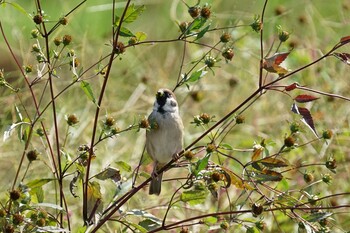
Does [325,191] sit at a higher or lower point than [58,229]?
higher

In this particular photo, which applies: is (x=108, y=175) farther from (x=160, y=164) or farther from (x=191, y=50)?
(x=191, y=50)

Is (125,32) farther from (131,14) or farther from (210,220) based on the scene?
(210,220)

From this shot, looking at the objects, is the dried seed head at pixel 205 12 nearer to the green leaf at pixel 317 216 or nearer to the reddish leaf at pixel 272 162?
the reddish leaf at pixel 272 162

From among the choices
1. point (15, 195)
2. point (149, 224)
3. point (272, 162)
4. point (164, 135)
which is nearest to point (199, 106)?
point (164, 135)

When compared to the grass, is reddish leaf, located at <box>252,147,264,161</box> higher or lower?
lower

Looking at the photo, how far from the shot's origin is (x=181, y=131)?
2551mm

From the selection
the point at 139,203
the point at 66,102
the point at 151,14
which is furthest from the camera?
the point at 151,14

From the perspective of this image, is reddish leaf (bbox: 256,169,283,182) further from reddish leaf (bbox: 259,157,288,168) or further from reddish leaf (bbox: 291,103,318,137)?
reddish leaf (bbox: 291,103,318,137)

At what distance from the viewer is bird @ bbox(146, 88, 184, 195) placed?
2.42m

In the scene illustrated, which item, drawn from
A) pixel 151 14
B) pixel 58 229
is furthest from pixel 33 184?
pixel 151 14

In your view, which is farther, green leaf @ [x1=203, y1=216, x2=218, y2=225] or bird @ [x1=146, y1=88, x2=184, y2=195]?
bird @ [x1=146, y1=88, x2=184, y2=195]

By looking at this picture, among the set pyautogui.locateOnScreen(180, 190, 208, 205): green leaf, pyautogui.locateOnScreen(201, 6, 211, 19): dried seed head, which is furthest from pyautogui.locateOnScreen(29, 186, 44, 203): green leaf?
pyautogui.locateOnScreen(201, 6, 211, 19): dried seed head

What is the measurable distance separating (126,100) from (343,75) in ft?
3.95

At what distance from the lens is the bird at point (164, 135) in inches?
95.4
